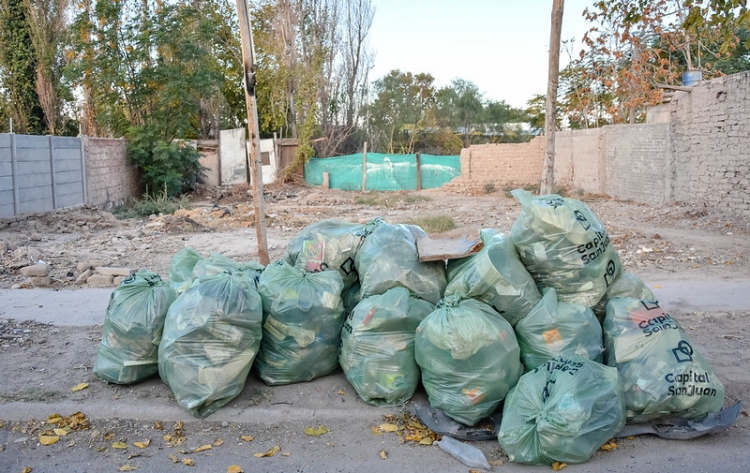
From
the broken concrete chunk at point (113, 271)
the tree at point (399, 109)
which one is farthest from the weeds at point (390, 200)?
the broken concrete chunk at point (113, 271)

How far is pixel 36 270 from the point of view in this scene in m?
7.05

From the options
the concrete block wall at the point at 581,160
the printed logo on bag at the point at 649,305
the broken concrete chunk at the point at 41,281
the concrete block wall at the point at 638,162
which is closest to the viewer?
the printed logo on bag at the point at 649,305

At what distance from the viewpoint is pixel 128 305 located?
156 inches

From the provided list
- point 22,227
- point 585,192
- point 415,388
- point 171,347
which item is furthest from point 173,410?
point 585,192

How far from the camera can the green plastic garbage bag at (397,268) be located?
159 inches

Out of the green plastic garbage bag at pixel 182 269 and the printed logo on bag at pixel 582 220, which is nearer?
the printed logo on bag at pixel 582 220

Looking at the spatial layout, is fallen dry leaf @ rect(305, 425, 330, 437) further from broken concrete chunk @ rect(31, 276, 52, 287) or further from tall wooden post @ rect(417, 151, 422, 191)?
tall wooden post @ rect(417, 151, 422, 191)

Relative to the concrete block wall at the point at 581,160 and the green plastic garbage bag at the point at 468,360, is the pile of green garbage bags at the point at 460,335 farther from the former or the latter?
the concrete block wall at the point at 581,160

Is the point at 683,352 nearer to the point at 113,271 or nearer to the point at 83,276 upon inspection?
the point at 113,271

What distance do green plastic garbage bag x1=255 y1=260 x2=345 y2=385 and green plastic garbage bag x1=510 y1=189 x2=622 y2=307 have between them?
4.22 ft

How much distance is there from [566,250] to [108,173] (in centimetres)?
1416

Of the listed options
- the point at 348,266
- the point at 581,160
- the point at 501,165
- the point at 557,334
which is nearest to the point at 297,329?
the point at 348,266

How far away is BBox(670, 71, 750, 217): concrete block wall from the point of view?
35.6 feet

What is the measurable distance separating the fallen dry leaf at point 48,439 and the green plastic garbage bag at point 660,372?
10.1ft
